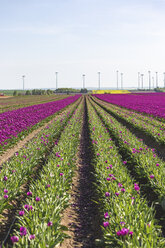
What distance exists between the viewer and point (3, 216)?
15.9ft

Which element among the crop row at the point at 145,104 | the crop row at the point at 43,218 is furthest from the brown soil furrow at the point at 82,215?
the crop row at the point at 145,104

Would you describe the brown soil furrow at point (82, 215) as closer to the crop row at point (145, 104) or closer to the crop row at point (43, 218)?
the crop row at point (43, 218)

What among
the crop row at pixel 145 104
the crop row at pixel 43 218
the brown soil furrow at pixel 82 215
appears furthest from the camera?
the crop row at pixel 145 104

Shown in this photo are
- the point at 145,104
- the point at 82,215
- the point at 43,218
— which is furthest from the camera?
the point at 145,104

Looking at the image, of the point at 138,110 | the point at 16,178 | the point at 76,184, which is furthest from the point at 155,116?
the point at 16,178

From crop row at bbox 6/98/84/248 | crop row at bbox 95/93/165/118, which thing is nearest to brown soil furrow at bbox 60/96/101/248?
crop row at bbox 6/98/84/248

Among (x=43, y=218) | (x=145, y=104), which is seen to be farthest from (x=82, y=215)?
(x=145, y=104)

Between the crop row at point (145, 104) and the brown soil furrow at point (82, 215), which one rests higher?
the crop row at point (145, 104)

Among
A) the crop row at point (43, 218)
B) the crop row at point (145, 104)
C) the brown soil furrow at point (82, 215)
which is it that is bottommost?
the brown soil furrow at point (82, 215)

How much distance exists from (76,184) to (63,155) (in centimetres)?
145

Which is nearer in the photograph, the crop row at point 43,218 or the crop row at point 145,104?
the crop row at point 43,218

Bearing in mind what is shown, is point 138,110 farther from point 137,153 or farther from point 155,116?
point 137,153

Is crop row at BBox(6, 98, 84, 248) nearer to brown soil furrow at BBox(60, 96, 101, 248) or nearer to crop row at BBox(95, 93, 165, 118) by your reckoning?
brown soil furrow at BBox(60, 96, 101, 248)

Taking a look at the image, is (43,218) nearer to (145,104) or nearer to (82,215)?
(82,215)
